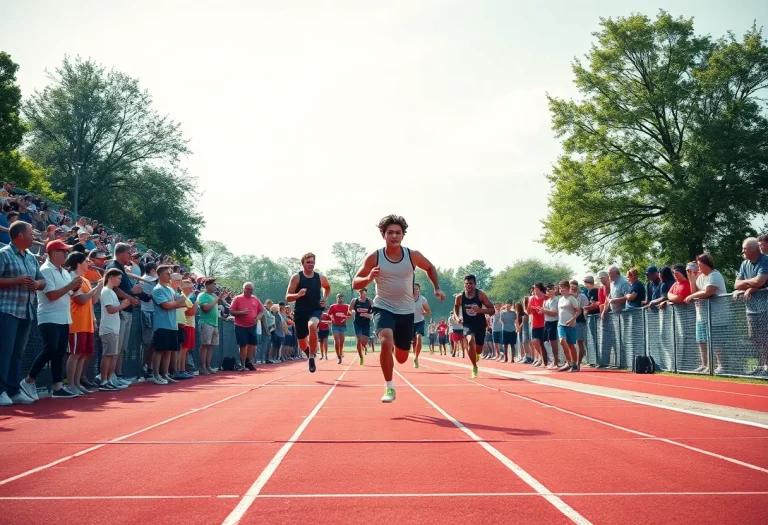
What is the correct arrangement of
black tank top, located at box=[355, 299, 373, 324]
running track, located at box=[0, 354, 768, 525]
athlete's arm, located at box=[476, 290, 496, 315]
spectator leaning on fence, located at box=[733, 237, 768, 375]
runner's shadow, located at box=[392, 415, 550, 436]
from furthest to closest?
black tank top, located at box=[355, 299, 373, 324] → athlete's arm, located at box=[476, 290, 496, 315] → spectator leaning on fence, located at box=[733, 237, 768, 375] → runner's shadow, located at box=[392, 415, 550, 436] → running track, located at box=[0, 354, 768, 525]

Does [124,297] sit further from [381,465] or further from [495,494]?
[495,494]

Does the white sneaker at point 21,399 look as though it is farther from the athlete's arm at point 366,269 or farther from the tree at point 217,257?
the tree at point 217,257

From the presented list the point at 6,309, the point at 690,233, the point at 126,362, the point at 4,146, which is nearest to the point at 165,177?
the point at 4,146

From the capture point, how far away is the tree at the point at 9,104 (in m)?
45.6

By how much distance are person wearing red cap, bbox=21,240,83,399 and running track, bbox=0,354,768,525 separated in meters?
1.16

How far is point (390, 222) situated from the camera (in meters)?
9.52

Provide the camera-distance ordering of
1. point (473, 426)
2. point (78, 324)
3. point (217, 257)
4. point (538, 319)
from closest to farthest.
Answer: point (473, 426) < point (78, 324) < point (538, 319) < point (217, 257)

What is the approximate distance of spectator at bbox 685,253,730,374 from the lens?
13.8m

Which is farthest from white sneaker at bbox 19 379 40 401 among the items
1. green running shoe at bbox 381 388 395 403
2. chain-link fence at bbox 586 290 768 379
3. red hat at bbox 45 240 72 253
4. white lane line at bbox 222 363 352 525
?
chain-link fence at bbox 586 290 768 379

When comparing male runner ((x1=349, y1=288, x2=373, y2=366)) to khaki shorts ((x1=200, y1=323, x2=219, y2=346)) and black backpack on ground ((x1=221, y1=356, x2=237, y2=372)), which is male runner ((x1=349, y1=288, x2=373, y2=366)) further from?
khaki shorts ((x1=200, y1=323, x2=219, y2=346))

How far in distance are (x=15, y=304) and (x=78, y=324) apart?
5.69 feet

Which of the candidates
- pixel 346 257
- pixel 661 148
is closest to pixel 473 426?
pixel 661 148

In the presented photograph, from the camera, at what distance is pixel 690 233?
121ft

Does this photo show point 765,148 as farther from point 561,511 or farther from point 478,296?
point 561,511
